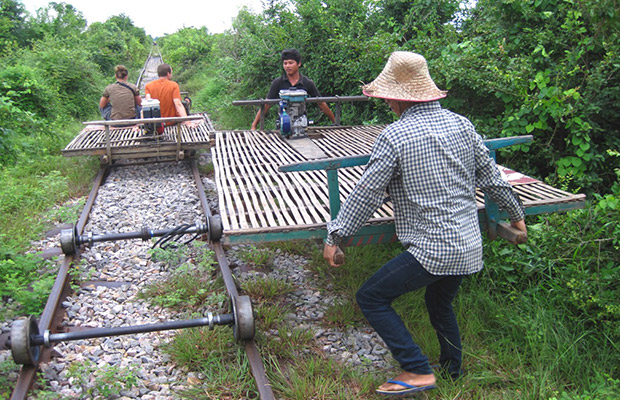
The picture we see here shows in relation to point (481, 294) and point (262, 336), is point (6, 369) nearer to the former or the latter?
point (262, 336)

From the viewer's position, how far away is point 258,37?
1208cm

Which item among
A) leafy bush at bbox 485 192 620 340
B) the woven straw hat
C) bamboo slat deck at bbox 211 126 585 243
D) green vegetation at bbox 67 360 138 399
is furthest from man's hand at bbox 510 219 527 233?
green vegetation at bbox 67 360 138 399

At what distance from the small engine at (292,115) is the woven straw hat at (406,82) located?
3748mm

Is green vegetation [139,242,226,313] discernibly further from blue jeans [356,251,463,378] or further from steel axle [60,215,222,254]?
blue jeans [356,251,463,378]

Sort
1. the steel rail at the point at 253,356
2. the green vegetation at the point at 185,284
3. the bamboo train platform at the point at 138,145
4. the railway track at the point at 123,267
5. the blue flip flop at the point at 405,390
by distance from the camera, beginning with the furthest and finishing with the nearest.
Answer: the bamboo train platform at the point at 138,145 < the green vegetation at the point at 185,284 < the railway track at the point at 123,267 < the steel rail at the point at 253,356 < the blue flip flop at the point at 405,390

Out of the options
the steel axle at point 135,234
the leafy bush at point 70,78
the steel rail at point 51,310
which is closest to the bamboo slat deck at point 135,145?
the steel rail at point 51,310

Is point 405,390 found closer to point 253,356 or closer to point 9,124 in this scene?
point 253,356

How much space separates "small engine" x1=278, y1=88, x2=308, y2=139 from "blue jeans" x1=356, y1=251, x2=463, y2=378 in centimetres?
403

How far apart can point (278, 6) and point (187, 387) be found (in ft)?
34.3

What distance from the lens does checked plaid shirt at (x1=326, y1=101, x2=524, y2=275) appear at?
2812 millimetres

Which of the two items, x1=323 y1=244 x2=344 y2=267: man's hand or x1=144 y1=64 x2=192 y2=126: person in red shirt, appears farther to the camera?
x1=144 y1=64 x2=192 y2=126: person in red shirt

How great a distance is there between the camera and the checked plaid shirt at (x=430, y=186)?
281 centimetres

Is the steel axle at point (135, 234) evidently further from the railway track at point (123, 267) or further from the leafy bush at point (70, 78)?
the leafy bush at point (70, 78)

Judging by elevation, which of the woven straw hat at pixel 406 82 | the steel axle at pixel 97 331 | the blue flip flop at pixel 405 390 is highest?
the woven straw hat at pixel 406 82
